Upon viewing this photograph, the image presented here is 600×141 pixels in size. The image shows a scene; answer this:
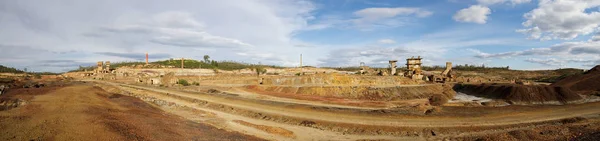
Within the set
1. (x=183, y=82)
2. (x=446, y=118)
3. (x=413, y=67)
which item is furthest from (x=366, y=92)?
(x=183, y=82)

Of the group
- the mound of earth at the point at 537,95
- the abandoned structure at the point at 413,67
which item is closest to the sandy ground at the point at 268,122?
the mound of earth at the point at 537,95

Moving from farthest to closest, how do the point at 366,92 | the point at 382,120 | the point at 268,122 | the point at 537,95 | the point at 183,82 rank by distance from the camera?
the point at 183,82 → the point at 366,92 → the point at 537,95 → the point at 268,122 → the point at 382,120

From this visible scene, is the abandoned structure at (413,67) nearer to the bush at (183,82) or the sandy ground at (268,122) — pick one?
the sandy ground at (268,122)

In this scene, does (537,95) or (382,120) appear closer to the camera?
(382,120)

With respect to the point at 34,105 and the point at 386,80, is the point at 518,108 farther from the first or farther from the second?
the point at 34,105

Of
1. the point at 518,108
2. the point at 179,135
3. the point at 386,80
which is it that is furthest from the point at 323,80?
the point at 179,135

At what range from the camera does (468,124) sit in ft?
73.2

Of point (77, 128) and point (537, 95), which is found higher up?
point (77, 128)

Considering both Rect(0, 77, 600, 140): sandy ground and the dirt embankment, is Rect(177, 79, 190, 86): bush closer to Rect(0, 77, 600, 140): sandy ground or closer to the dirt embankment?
the dirt embankment

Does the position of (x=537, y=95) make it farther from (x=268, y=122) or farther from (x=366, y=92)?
(x=268, y=122)

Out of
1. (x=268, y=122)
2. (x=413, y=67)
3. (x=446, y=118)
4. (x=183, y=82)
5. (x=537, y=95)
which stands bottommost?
(x=268, y=122)

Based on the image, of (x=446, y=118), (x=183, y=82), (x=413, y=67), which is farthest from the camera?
(x=413, y=67)

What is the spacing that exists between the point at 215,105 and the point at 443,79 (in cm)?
4643

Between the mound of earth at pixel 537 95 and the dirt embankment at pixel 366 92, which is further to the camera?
the dirt embankment at pixel 366 92
